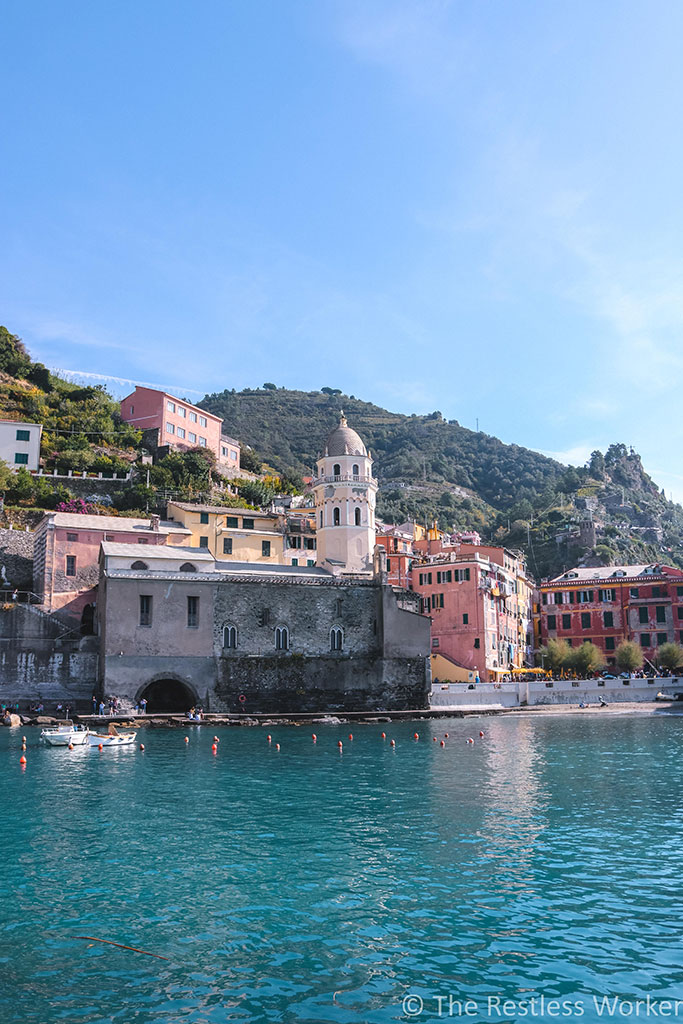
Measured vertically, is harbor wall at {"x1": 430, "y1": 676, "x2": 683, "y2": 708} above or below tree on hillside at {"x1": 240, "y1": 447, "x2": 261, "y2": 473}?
below

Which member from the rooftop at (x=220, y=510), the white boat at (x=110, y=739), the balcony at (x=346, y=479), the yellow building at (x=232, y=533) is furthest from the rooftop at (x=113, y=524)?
the white boat at (x=110, y=739)

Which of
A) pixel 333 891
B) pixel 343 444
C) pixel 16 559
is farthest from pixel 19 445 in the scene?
pixel 333 891

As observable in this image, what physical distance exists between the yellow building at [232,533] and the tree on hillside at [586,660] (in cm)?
2451

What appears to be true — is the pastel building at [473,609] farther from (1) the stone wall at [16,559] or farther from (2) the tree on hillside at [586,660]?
(1) the stone wall at [16,559]

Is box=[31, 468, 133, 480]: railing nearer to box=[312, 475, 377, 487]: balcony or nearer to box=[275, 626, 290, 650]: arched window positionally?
box=[312, 475, 377, 487]: balcony

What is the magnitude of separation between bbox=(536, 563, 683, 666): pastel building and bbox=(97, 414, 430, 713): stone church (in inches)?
741

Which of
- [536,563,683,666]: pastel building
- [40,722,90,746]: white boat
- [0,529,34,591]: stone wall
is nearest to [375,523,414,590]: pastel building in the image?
[536,563,683,666]: pastel building

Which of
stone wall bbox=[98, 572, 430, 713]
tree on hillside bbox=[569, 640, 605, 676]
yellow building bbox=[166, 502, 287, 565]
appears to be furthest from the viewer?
tree on hillside bbox=[569, 640, 605, 676]

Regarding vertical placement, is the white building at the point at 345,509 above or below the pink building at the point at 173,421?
Result: below

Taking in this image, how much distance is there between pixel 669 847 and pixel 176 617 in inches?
1455

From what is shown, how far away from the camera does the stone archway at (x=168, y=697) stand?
52.0m

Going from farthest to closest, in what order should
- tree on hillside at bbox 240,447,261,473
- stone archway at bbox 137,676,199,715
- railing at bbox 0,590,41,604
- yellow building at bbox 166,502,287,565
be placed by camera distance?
tree on hillside at bbox 240,447,261,473 < yellow building at bbox 166,502,287,565 < railing at bbox 0,590,41,604 < stone archway at bbox 137,676,199,715

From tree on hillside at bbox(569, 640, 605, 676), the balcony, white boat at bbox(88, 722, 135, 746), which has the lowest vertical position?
white boat at bbox(88, 722, 135, 746)

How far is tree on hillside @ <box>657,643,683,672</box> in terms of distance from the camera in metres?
64.0
